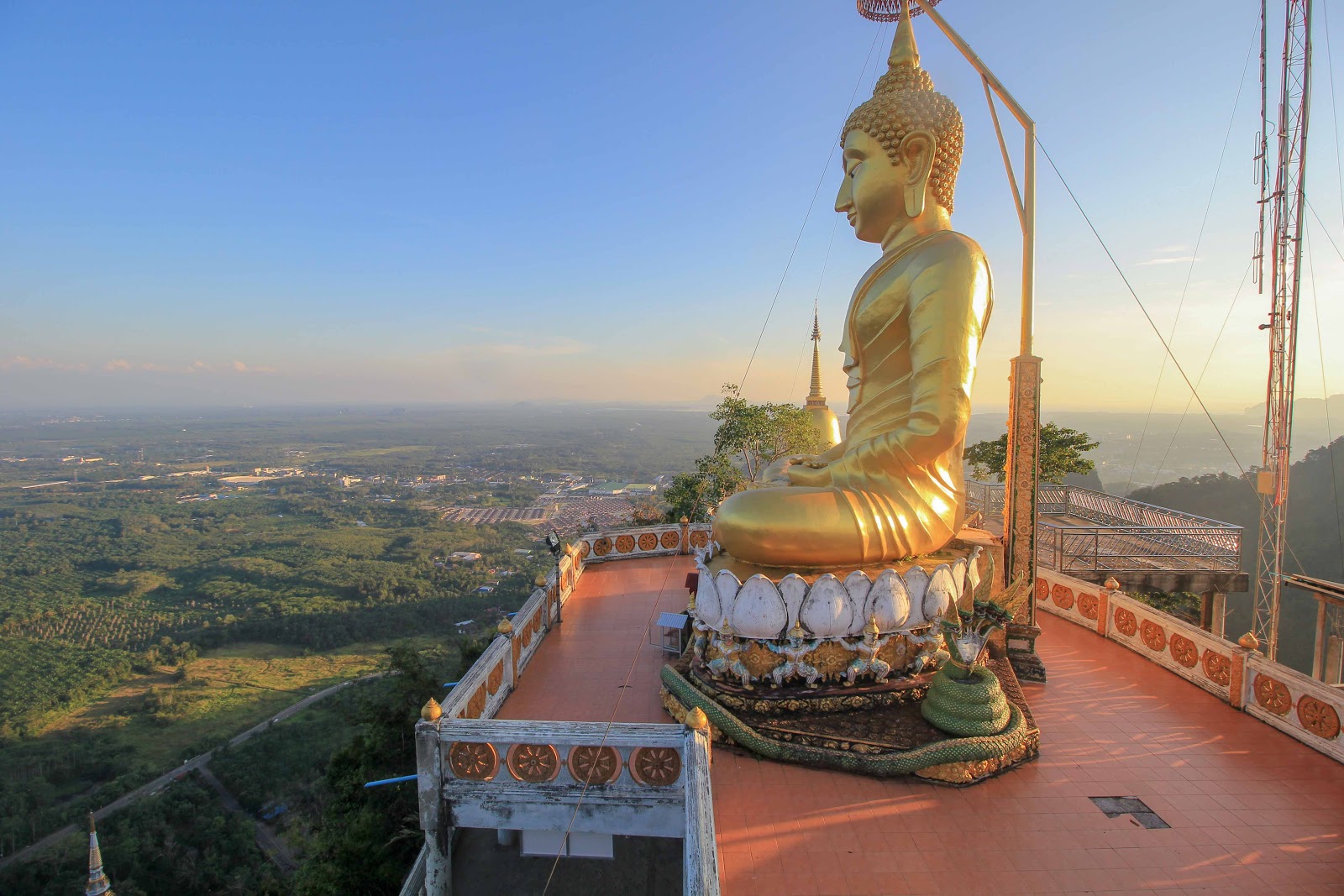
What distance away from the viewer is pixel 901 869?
15.6ft

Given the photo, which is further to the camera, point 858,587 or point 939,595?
point 939,595

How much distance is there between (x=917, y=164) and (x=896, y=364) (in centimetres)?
251

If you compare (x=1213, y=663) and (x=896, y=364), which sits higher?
(x=896, y=364)

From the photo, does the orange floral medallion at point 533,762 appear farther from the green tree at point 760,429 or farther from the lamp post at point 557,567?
the green tree at point 760,429

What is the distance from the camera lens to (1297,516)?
27.5 metres

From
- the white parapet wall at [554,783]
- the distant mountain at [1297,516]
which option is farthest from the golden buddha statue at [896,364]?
the distant mountain at [1297,516]

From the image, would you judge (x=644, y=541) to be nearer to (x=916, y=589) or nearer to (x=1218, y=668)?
(x=916, y=589)

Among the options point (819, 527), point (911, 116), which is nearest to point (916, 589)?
point (819, 527)

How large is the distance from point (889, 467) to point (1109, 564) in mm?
9660

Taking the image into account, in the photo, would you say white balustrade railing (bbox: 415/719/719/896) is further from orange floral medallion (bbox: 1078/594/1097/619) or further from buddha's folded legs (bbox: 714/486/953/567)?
orange floral medallion (bbox: 1078/594/1097/619)

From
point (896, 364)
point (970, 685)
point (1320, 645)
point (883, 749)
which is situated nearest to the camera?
point (883, 749)

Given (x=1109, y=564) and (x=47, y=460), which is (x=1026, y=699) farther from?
(x=47, y=460)

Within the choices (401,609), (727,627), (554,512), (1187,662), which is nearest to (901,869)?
(727,627)

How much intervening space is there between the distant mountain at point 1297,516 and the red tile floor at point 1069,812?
19.1 m
